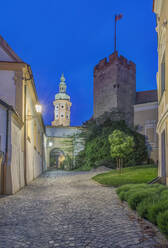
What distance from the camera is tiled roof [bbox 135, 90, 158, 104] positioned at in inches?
1276

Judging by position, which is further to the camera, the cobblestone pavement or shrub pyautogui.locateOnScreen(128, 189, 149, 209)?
shrub pyautogui.locateOnScreen(128, 189, 149, 209)

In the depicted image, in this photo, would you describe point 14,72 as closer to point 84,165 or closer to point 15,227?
point 15,227

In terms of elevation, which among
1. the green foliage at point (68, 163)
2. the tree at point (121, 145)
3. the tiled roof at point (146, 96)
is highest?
the tiled roof at point (146, 96)

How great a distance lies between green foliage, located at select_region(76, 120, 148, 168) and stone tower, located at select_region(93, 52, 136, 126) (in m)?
1.79

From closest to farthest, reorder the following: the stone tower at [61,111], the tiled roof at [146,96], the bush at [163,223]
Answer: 1. the bush at [163,223]
2. the tiled roof at [146,96]
3. the stone tower at [61,111]

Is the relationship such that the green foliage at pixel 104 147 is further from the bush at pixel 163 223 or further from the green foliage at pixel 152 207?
the bush at pixel 163 223

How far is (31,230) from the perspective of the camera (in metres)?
4.69

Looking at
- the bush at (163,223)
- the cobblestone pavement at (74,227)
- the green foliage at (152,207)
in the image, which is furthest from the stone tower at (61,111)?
the bush at (163,223)

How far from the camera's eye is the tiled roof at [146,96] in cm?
3241

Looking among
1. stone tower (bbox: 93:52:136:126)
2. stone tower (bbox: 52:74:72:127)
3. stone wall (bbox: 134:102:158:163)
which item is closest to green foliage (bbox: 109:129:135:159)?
stone wall (bbox: 134:102:158:163)

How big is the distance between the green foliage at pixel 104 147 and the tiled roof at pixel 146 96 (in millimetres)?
4880

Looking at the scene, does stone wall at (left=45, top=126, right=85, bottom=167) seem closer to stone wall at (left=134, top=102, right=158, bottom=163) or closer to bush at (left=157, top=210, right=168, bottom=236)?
stone wall at (left=134, top=102, right=158, bottom=163)

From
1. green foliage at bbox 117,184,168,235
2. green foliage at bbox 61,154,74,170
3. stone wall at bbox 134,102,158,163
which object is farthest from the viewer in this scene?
green foliage at bbox 61,154,74,170

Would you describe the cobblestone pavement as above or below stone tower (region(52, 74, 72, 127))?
below
